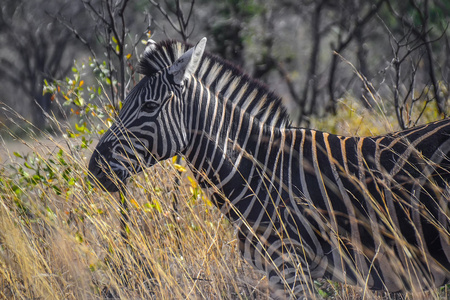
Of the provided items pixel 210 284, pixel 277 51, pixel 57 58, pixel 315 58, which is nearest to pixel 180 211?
pixel 210 284

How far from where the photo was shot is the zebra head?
3.23 m

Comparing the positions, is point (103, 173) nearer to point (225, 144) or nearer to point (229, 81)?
point (225, 144)

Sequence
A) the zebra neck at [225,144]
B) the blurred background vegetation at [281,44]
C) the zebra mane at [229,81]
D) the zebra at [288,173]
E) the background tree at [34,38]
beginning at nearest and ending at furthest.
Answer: the zebra at [288,173] → the zebra neck at [225,144] → the zebra mane at [229,81] → the blurred background vegetation at [281,44] → the background tree at [34,38]

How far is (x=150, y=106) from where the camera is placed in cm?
329

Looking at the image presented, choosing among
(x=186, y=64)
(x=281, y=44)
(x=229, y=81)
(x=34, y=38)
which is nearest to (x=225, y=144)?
(x=229, y=81)

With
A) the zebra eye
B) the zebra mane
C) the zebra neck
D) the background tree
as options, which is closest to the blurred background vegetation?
the background tree

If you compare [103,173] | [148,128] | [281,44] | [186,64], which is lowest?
[103,173]

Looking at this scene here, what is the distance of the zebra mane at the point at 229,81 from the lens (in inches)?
134

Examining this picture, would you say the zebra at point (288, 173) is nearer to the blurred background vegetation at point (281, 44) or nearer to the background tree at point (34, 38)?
the blurred background vegetation at point (281, 44)

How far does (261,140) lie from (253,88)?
0.35 m

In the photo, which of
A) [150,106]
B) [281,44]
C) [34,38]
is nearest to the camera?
[150,106]

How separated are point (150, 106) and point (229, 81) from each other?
53 cm

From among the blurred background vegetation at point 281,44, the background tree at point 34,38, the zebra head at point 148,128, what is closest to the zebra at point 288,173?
the zebra head at point 148,128

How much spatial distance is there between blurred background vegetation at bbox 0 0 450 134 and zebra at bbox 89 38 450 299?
62cm
